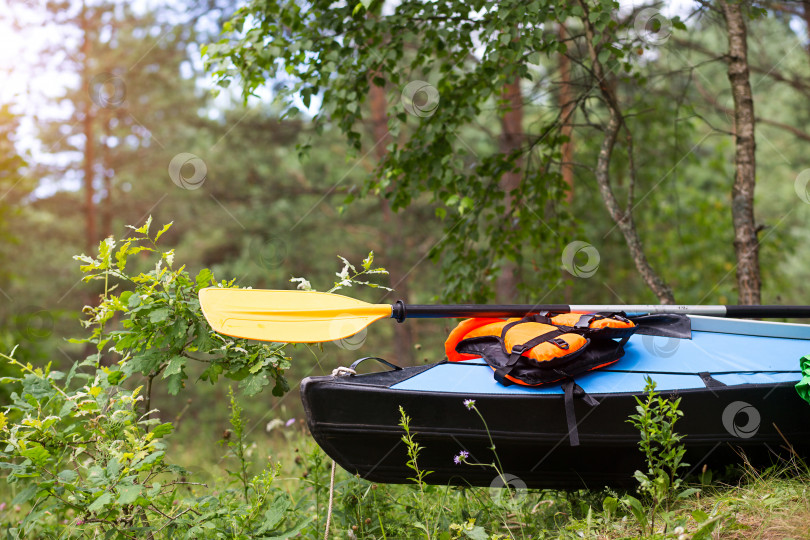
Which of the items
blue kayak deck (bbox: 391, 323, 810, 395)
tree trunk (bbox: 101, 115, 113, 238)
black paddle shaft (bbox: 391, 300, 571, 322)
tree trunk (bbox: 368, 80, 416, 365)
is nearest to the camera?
blue kayak deck (bbox: 391, 323, 810, 395)

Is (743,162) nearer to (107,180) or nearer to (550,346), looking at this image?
(550,346)

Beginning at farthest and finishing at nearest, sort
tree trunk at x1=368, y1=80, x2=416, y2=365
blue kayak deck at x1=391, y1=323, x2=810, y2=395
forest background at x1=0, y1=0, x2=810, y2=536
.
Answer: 1. tree trunk at x1=368, y1=80, x2=416, y2=365
2. forest background at x1=0, y1=0, x2=810, y2=536
3. blue kayak deck at x1=391, y1=323, x2=810, y2=395

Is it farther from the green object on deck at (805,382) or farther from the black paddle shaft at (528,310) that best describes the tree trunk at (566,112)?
the green object on deck at (805,382)

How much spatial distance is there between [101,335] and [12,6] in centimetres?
985

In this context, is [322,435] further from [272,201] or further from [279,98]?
[272,201]

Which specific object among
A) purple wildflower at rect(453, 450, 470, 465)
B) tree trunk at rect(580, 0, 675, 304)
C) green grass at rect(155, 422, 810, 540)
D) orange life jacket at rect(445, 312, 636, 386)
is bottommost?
green grass at rect(155, 422, 810, 540)

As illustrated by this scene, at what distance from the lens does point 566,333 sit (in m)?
2.48

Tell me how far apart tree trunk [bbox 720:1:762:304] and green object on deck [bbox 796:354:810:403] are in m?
1.66

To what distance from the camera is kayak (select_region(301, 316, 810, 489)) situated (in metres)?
2.36

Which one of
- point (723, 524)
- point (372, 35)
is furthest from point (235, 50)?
point (723, 524)

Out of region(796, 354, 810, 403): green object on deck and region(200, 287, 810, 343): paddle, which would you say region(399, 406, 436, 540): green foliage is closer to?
region(200, 287, 810, 343): paddle

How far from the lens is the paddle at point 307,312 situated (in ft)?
7.86

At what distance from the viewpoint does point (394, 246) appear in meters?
10.0

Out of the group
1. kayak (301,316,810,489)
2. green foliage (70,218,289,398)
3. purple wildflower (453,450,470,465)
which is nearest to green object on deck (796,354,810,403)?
kayak (301,316,810,489)
